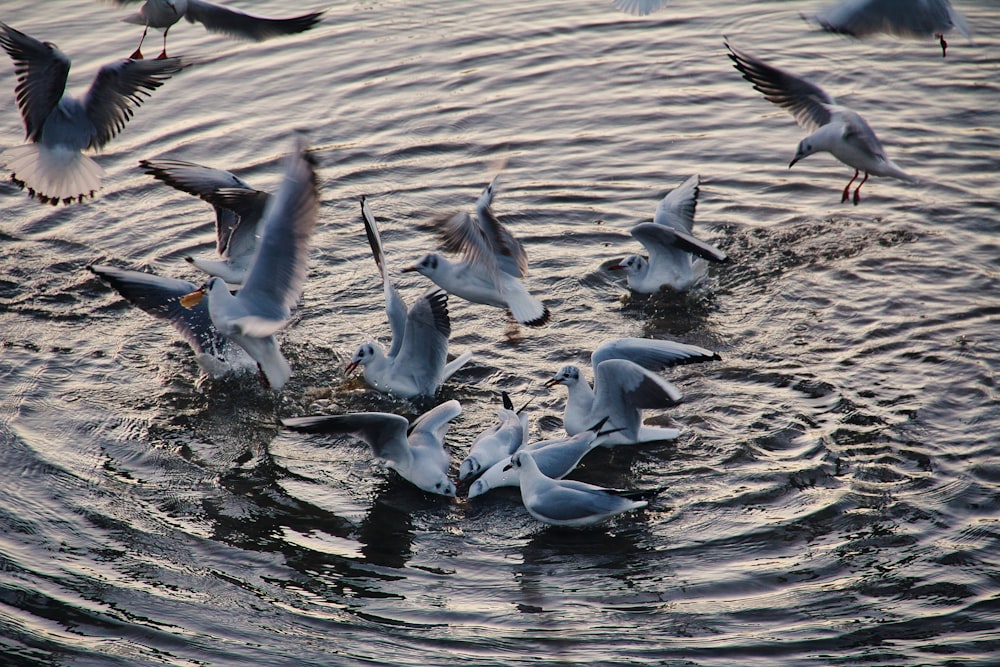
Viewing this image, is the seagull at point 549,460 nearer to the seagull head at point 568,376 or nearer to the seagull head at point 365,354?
the seagull head at point 568,376

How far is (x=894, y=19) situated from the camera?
9789mm

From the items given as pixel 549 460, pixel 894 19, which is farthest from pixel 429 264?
pixel 894 19

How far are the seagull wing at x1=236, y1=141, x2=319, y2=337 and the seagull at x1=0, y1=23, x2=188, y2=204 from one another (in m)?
2.35

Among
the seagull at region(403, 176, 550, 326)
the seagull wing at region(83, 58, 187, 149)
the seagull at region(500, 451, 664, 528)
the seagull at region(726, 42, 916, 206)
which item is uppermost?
the seagull wing at region(83, 58, 187, 149)

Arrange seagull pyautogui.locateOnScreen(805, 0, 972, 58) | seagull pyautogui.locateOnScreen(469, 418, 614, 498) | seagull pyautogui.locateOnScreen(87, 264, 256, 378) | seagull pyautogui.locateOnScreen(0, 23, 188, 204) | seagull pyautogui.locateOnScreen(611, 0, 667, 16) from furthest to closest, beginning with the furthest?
seagull pyautogui.locateOnScreen(611, 0, 667, 16) → seagull pyautogui.locateOnScreen(0, 23, 188, 204) → seagull pyautogui.locateOnScreen(805, 0, 972, 58) → seagull pyautogui.locateOnScreen(87, 264, 256, 378) → seagull pyautogui.locateOnScreen(469, 418, 614, 498)

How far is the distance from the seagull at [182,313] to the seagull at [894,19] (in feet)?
19.5

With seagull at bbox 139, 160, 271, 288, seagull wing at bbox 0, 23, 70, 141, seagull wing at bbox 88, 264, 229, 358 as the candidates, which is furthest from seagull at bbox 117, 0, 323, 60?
seagull wing at bbox 88, 264, 229, 358

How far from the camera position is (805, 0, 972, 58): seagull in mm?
9766

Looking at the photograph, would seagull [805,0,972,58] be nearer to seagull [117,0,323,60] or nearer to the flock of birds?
the flock of birds

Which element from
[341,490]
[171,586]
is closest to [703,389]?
[341,490]

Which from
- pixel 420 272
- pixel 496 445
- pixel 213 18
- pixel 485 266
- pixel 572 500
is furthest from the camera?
pixel 213 18

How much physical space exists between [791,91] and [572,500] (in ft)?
17.0

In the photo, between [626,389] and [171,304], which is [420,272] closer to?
[171,304]

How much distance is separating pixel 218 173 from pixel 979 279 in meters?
7.06
